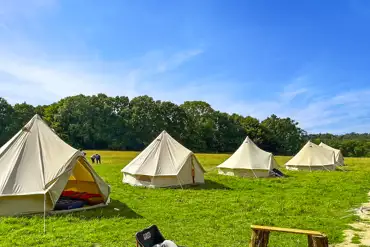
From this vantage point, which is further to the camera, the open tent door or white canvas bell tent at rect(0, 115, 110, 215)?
the open tent door

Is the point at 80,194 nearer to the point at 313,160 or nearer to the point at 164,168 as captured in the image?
the point at 164,168

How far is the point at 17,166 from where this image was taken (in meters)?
11.0

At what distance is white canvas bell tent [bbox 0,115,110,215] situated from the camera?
413 inches

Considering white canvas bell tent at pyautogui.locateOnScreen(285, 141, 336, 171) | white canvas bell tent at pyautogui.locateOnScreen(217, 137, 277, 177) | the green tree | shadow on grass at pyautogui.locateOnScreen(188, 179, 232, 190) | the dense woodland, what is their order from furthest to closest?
the green tree
the dense woodland
white canvas bell tent at pyautogui.locateOnScreen(285, 141, 336, 171)
white canvas bell tent at pyautogui.locateOnScreen(217, 137, 277, 177)
shadow on grass at pyautogui.locateOnScreen(188, 179, 232, 190)

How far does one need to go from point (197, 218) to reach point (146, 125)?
55627 millimetres

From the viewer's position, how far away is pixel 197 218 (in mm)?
10391

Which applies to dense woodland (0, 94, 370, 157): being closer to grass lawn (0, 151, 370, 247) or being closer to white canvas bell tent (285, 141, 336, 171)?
white canvas bell tent (285, 141, 336, 171)

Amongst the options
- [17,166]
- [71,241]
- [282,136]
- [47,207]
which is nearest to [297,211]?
[71,241]

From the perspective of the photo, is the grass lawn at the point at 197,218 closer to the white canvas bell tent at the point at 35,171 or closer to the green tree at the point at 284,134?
the white canvas bell tent at the point at 35,171

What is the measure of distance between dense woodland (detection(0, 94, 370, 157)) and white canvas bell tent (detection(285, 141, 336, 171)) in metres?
37.8

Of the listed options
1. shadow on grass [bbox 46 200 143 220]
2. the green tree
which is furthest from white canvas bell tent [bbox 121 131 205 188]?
the green tree

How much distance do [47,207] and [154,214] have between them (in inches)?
139

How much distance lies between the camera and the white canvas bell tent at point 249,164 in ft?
75.3

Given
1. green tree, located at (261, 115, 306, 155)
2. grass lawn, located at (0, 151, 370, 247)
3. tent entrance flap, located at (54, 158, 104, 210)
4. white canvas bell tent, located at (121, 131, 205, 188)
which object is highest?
green tree, located at (261, 115, 306, 155)
